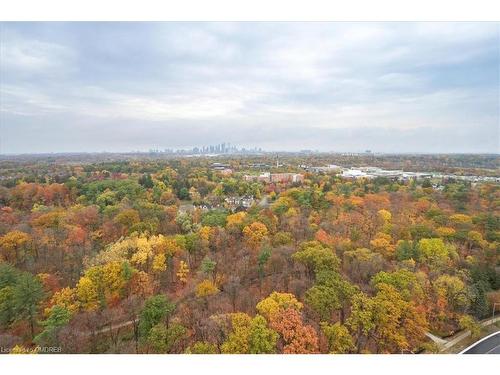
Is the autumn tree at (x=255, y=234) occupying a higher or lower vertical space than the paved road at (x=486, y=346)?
higher

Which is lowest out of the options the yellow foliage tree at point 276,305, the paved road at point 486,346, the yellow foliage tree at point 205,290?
the paved road at point 486,346

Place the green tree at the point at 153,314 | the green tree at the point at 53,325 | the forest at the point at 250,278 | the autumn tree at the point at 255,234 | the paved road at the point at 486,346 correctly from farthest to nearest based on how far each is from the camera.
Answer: the autumn tree at the point at 255,234, the paved road at the point at 486,346, the green tree at the point at 153,314, the forest at the point at 250,278, the green tree at the point at 53,325

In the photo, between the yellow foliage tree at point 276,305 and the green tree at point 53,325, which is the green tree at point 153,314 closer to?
the green tree at point 53,325

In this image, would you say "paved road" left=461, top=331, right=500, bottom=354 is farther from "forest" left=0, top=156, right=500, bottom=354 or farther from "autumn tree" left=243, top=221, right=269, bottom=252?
"autumn tree" left=243, top=221, right=269, bottom=252

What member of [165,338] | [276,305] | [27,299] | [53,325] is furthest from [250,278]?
[27,299]

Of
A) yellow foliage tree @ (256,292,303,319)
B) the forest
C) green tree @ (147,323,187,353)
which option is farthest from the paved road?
green tree @ (147,323,187,353)

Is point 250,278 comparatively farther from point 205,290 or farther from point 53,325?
point 53,325

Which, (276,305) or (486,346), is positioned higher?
(276,305)

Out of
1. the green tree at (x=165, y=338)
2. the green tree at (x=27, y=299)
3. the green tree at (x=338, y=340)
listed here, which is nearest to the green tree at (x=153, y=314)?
the green tree at (x=165, y=338)

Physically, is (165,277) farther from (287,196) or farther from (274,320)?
(287,196)
